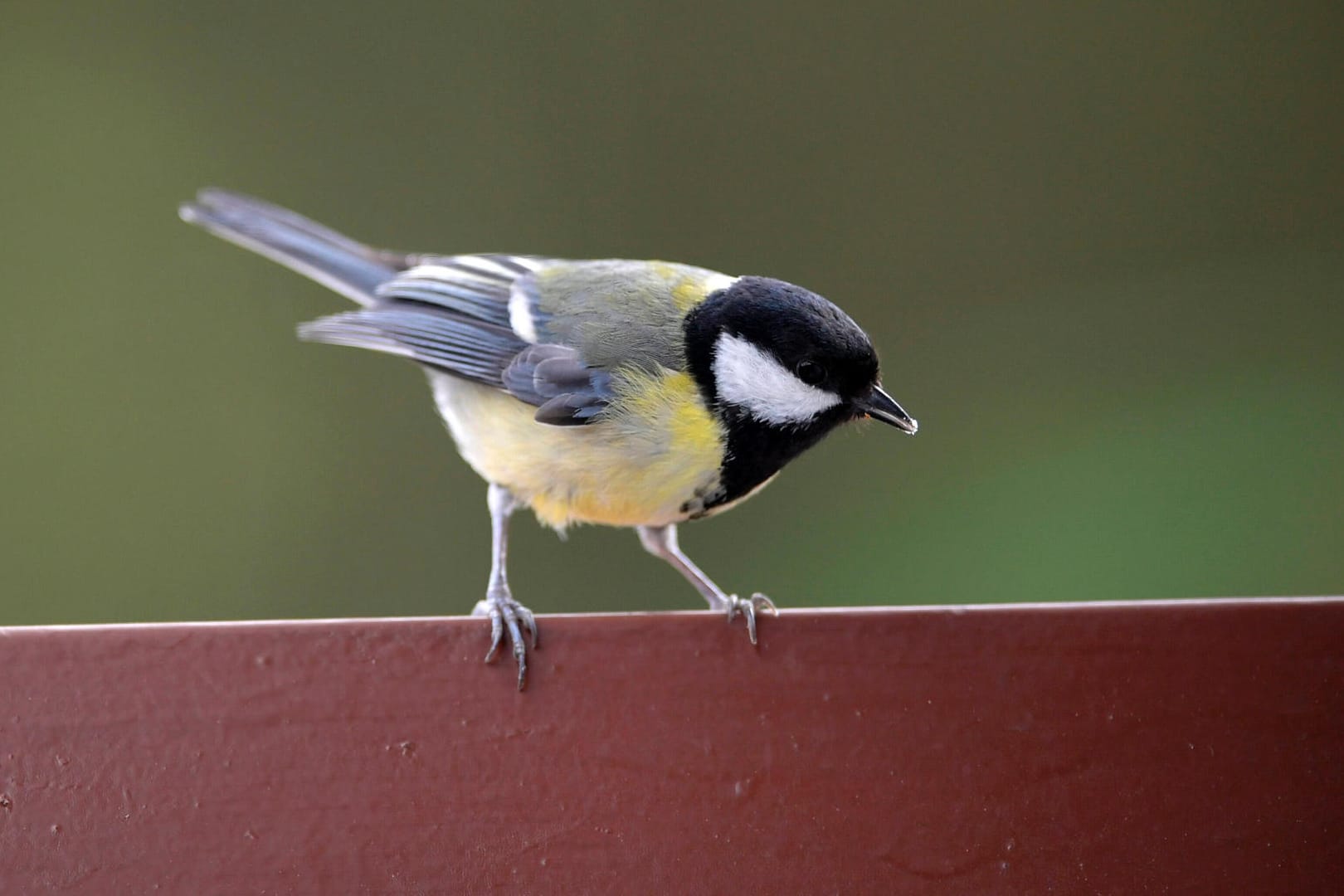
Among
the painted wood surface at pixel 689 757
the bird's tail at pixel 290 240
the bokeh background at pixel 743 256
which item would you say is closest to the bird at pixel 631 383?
the bird's tail at pixel 290 240

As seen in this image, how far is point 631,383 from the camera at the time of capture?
1579 mm

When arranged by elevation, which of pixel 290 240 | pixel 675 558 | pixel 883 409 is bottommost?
pixel 675 558

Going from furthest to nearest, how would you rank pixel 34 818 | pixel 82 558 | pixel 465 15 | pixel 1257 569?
pixel 465 15 < pixel 82 558 < pixel 1257 569 < pixel 34 818

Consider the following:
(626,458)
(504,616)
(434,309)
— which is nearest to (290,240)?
(434,309)

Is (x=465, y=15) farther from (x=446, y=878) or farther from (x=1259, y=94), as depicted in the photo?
(x=446, y=878)

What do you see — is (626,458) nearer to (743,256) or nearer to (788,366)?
(788,366)

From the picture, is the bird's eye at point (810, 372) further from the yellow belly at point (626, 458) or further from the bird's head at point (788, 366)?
the yellow belly at point (626, 458)

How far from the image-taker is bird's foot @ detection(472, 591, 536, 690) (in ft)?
3.36

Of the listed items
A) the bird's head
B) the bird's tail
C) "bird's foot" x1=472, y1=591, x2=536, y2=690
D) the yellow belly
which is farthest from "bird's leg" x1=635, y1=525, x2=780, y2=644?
the bird's tail

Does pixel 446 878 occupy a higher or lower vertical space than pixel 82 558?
higher

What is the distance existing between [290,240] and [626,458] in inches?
29.7

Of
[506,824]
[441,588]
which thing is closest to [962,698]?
[506,824]

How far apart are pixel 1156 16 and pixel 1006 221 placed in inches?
22.4

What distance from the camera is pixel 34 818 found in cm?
96
